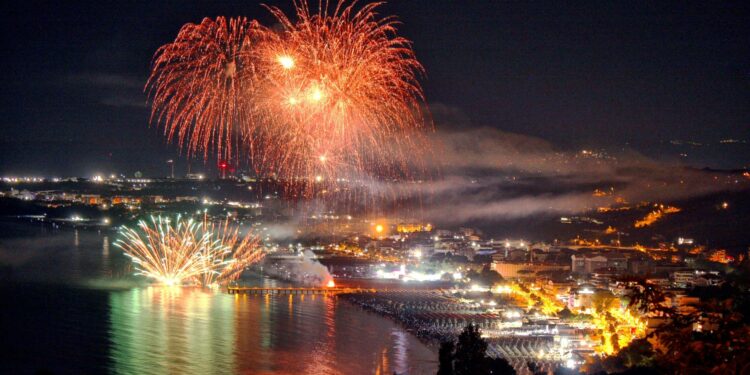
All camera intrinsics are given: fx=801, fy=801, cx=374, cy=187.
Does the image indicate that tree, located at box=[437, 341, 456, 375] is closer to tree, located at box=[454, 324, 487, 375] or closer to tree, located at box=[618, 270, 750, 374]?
tree, located at box=[454, 324, 487, 375]

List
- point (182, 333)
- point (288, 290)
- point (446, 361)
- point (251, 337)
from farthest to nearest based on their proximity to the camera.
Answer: point (288, 290), point (182, 333), point (251, 337), point (446, 361)

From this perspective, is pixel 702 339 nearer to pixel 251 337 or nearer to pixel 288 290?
pixel 251 337

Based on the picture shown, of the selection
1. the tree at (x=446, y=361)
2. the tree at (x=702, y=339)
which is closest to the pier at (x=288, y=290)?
the tree at (x=446, y=361)

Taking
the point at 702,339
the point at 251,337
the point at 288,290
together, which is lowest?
the point at 251,337

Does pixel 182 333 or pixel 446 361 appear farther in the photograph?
pixel 182 333

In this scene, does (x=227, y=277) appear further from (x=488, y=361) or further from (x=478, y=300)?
(x=488, y=361)

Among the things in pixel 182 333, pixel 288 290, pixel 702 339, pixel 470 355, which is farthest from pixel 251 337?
pixel 702 339

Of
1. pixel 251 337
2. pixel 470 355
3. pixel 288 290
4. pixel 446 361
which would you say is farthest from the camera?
pixel 288 290

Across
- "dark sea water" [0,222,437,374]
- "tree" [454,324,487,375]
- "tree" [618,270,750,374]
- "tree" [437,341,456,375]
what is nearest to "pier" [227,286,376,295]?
"dark sea water" [0,222,437,374]
